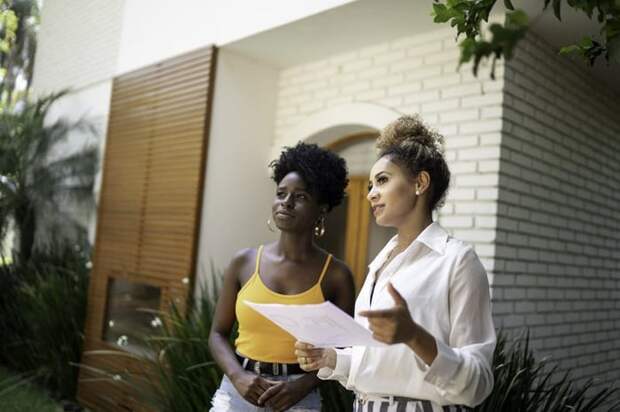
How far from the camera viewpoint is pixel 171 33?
18.0 ft


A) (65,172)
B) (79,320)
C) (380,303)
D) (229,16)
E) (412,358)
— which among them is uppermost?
(229,16)

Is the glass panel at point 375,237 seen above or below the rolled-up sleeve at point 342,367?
above

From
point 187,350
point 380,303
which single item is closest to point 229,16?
point 187,350

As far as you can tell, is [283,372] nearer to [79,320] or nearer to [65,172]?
[79,320]

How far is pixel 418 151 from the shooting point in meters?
1.89

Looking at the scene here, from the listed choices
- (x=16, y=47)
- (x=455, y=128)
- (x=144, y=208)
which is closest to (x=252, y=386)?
(x=455, y=128)

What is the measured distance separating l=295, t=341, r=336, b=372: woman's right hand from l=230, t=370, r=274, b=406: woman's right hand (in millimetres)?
372

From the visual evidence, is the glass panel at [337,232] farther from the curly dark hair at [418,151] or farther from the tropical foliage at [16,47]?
the tropical foliage at [16,47]

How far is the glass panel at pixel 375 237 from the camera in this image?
459 cm

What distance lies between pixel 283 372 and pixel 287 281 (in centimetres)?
37

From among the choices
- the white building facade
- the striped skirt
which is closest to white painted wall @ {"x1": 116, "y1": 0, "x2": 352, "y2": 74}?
the white building facade

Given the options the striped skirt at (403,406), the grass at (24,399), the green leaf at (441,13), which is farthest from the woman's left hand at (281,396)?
the grass at (24,399)

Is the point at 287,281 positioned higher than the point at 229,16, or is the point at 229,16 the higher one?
the point at 229,16

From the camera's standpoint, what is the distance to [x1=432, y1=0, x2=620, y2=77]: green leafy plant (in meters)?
0.89
